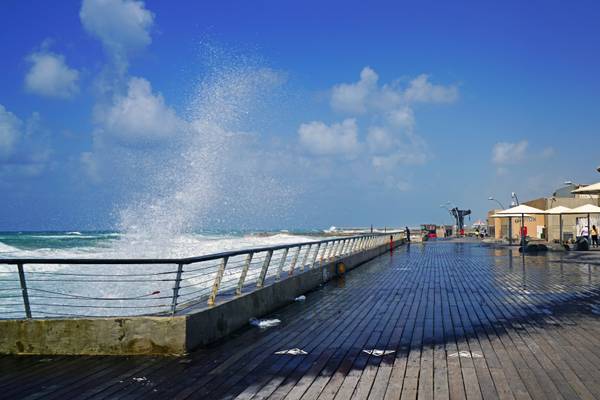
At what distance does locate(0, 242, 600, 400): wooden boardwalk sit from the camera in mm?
5258

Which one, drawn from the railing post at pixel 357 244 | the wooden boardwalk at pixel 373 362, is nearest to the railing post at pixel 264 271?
the wooden boardwalk at pixel 373 362

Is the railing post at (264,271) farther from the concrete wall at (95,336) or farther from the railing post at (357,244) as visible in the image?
the railing post at (357,244)

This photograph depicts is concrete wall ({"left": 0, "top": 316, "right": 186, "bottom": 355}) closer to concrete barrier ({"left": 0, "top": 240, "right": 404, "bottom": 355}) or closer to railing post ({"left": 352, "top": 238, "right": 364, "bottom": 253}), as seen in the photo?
concrete barrier ({"left": 0, "top": 240, "right": 404, "bottom": 355})

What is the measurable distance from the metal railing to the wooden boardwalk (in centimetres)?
82

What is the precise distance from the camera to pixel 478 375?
225 inches

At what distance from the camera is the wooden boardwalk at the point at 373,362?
17.3 ft

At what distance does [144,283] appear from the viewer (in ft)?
68.5

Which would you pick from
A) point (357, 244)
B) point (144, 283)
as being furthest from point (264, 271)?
point (357, 244)

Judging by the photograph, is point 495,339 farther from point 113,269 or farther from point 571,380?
point 113,269

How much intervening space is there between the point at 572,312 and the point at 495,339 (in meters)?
3.19

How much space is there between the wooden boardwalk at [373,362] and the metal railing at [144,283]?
0.82 m

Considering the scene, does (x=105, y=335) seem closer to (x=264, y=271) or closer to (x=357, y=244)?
(x=264, y=271)

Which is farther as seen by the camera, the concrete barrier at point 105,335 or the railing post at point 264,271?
the railing post at point 264,271

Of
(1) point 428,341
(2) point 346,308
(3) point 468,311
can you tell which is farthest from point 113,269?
(1) point 428,341
